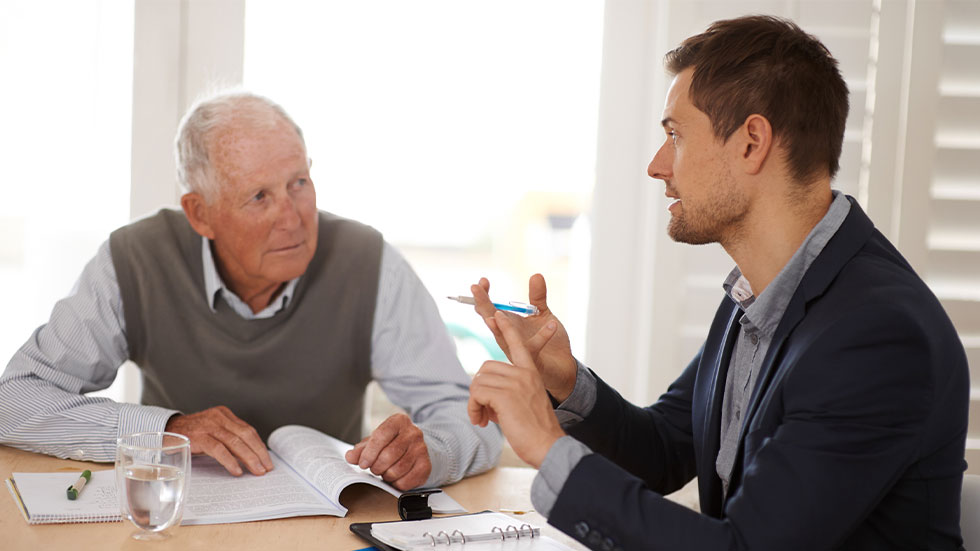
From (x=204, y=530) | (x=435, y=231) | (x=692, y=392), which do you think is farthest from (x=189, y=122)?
(x=435, y=231)

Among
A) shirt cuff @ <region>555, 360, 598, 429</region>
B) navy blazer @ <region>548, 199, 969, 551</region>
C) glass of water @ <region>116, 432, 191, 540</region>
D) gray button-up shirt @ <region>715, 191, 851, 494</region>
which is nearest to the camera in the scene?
navy blazer @ <region>548, 199, 969, 551</region>

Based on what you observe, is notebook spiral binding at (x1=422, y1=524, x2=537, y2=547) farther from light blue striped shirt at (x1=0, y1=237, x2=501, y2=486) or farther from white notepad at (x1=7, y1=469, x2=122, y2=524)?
white notepad at (x1=7, y1=469, x2=122, y2=524)

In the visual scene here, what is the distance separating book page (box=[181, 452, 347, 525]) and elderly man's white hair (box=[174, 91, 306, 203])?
662mm

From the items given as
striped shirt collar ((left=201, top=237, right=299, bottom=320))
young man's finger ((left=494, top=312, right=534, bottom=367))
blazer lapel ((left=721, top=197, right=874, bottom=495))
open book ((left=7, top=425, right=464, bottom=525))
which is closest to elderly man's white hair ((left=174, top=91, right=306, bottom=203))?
striped shirt collar ((left=201, top=237, right=299, bottom=320))

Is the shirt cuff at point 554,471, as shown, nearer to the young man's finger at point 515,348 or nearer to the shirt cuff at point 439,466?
the young man's finger at point 515,348

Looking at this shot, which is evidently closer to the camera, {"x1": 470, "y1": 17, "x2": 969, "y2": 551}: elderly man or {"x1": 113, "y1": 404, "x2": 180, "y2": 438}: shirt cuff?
{"x1": 470, "y1": 17, "x2": 969, "y2": 551}: elderly man

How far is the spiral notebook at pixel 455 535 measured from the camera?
117 centimetres

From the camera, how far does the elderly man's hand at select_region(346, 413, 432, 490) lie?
1.40m

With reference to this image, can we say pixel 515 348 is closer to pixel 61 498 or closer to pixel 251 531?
pixel 251 531

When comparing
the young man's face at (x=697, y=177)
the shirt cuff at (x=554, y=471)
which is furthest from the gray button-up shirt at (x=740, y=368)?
the young man's face at (x=697, y=177)

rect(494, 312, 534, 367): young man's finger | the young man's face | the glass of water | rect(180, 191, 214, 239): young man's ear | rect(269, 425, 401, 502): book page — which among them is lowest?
rect(269, 425, 401, 502): book page

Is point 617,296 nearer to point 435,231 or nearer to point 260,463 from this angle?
point 260,463

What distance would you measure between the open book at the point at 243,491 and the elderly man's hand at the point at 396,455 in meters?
0.02

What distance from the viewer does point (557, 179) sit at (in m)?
6.40
